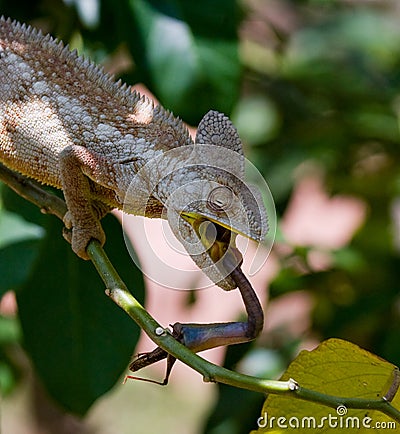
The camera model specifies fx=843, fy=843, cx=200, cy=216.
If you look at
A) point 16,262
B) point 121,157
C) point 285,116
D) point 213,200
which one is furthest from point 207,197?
point 285,116

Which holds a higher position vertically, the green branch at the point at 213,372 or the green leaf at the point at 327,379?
the green branch at the point at 213,372

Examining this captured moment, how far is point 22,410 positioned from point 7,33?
305cm

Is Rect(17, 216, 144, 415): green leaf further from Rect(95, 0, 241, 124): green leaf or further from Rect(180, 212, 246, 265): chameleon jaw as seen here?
Rect(180, 212, 246, 265): chameleon jaw

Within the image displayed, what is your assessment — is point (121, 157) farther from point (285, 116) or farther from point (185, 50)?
point (285, 116)

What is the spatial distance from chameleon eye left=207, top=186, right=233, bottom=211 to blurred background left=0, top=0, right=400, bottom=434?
45 cm

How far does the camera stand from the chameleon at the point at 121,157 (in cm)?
97

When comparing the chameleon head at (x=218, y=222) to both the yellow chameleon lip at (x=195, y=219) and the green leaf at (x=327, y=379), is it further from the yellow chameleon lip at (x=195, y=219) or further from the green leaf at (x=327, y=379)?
the green leaf at (x=327, y=379)

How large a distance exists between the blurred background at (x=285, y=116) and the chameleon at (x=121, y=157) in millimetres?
336

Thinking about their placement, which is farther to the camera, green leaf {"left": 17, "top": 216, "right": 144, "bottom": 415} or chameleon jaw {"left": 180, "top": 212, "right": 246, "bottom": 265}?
green leaf {"left": 17, "top": 216, "right": 144, "bottom": 415}

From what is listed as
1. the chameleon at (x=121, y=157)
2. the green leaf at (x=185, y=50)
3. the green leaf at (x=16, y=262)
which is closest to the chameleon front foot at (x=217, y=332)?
the chameleon at (x=121, y=157)

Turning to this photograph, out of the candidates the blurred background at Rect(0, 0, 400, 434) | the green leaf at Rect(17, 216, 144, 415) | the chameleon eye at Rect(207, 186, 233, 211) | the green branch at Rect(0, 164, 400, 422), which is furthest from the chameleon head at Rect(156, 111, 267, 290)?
the green leaf at Rect(17, 216, 144, 415)

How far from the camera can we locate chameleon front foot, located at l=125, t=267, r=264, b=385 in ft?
2.93

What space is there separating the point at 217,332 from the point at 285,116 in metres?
1.51

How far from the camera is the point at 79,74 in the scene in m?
1.13
